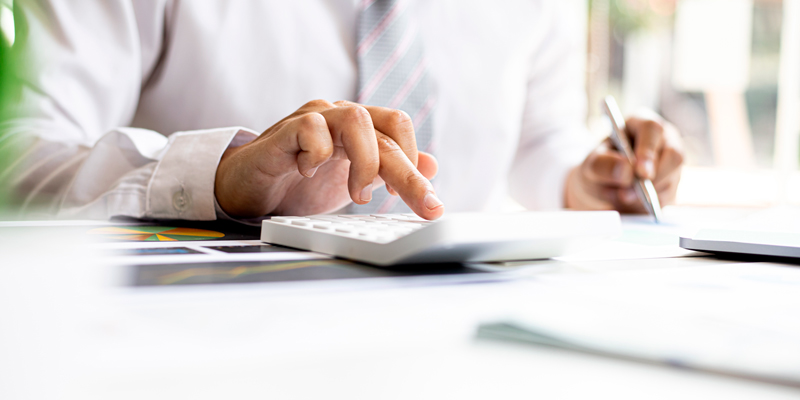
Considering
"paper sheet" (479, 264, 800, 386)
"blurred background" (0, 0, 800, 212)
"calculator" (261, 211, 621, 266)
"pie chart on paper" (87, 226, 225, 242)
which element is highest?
"blurred background" (0, 0, 800, 212)

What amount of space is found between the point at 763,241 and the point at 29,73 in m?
0.86

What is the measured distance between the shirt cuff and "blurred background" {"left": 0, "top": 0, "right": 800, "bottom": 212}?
3694 millimetres

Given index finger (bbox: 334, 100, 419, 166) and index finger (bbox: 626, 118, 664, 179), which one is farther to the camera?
index finger (bbox: 626, 118, 664, 179)

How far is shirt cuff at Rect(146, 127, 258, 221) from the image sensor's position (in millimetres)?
594

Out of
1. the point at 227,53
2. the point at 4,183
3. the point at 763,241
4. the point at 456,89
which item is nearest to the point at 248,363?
the point at 763,241

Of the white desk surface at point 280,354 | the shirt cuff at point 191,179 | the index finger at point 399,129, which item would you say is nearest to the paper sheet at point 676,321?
the white desk surface at point 280,354

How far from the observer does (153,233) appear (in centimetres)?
49

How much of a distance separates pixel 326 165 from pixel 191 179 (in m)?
0.14

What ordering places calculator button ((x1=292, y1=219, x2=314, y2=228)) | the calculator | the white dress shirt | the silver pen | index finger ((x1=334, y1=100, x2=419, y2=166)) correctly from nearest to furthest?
the calculator, calculator button ((x1=292, y1=219, x2=314, y2=228)), index finger ((x1=334, y1=100, x2=419, y2=166)), the white dress shirt, the silver pen

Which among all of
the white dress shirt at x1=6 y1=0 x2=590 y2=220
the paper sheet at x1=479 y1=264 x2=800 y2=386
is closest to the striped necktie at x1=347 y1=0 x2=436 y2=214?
the white dress shirt at x1=6 y1=0 x2=590 y2=220

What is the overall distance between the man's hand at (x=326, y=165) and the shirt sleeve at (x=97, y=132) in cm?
5

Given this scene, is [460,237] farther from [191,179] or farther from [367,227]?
[191,179]

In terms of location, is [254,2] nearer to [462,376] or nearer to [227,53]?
[227,53]

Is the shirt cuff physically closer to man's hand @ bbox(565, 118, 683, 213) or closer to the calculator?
the calculator
